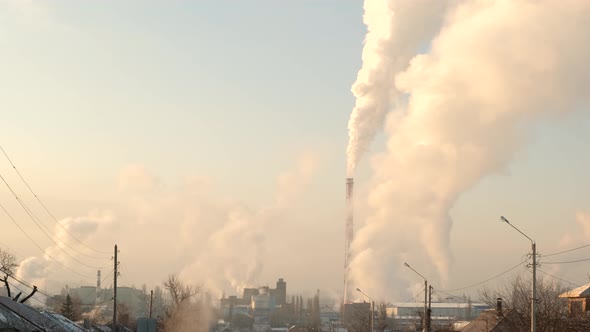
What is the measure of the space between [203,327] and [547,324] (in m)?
87.5

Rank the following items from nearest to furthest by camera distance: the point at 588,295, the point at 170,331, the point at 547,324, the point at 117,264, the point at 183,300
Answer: the point at 547,324 < the point at 117,264 < the point at 588,295 < the point at 170,331 < the point at 183,300

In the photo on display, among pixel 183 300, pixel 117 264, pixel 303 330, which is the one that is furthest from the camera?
pixel 303 330

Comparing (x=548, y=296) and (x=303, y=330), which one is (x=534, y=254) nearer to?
(x=548, y=296)

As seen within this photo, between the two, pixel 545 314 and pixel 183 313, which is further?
pixel 183 313

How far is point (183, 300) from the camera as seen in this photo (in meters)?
138

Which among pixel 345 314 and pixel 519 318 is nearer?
pixel 519 318

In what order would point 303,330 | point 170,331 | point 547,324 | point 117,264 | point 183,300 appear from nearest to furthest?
point 547,324
point 117,264
point 170,331
point 183,300
point 303,330

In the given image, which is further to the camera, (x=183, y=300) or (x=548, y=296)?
(x=183, y=300)

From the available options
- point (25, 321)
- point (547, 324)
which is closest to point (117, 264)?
point (25, 321)

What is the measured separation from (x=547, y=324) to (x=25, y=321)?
41.9 meters

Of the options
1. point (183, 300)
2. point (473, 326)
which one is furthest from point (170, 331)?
point (473, 326)

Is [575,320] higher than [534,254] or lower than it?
lower

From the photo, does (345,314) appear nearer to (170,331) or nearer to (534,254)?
(170,331)

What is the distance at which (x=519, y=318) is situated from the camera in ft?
261
